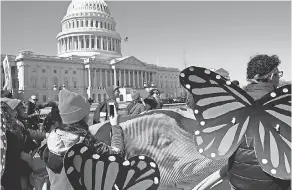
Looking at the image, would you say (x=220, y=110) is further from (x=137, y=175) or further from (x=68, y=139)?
(x=68, y=139)

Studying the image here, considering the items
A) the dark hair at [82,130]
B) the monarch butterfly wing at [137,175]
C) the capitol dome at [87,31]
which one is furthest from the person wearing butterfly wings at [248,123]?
the capitol dome at [87,31]

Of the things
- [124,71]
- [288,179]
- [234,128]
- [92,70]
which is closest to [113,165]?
[234,128]

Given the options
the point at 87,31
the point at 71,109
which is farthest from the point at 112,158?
the point at 87,31

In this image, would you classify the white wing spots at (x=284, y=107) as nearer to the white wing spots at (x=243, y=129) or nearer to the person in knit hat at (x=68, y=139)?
the white wing spots at (x=243, y=129)

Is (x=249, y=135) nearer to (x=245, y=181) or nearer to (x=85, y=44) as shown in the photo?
(x=245, y=181)

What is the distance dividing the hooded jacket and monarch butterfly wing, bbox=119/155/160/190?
54cm

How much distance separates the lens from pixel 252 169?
6.21 feet

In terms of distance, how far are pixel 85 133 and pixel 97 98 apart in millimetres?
77183

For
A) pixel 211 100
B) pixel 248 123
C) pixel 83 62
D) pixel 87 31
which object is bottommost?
pixel 248 123

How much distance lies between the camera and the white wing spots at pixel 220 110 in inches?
73.4

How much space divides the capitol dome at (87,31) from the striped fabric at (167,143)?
7673cm

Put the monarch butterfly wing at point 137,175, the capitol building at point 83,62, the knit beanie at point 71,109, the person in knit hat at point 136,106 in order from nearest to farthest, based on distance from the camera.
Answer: the monarch butterfly wing at point 137,175
the knit beanie at point 71,109
the person in knit hat at point 136,106
the capitol building at point 83,62

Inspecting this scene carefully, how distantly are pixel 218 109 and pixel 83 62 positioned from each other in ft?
251

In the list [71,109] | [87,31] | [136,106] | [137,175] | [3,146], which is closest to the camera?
[137,175]
